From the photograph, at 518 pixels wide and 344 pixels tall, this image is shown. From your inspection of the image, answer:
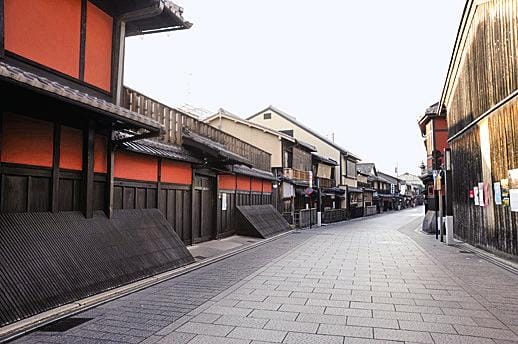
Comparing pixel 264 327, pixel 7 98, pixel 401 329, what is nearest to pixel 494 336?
pixel 401 329

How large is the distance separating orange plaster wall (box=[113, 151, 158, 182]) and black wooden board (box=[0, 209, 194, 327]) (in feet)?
3.75

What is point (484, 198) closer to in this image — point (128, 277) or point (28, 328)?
point (128, 277)

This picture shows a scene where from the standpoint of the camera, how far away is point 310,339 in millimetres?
4797

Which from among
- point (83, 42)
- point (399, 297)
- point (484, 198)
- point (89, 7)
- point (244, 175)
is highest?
point (89, 7)

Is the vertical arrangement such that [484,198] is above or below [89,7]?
below

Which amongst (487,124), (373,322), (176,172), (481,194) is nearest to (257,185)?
(176,172)

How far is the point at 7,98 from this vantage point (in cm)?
625

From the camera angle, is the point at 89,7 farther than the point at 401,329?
Yes

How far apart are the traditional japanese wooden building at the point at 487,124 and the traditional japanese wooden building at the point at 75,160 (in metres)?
9.41

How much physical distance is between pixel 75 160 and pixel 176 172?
190 inches

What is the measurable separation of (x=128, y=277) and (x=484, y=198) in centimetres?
1193

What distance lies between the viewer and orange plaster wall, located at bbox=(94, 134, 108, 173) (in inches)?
334

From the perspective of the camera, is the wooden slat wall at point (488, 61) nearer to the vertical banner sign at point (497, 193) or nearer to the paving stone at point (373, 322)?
the vertical banner sign at point (497, 193)

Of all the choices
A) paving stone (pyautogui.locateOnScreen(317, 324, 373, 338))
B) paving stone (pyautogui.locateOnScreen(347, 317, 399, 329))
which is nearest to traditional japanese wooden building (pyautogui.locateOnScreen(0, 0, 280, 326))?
paving stone (pyautogui.locateOnScreen(317, 324, 373, 338))
